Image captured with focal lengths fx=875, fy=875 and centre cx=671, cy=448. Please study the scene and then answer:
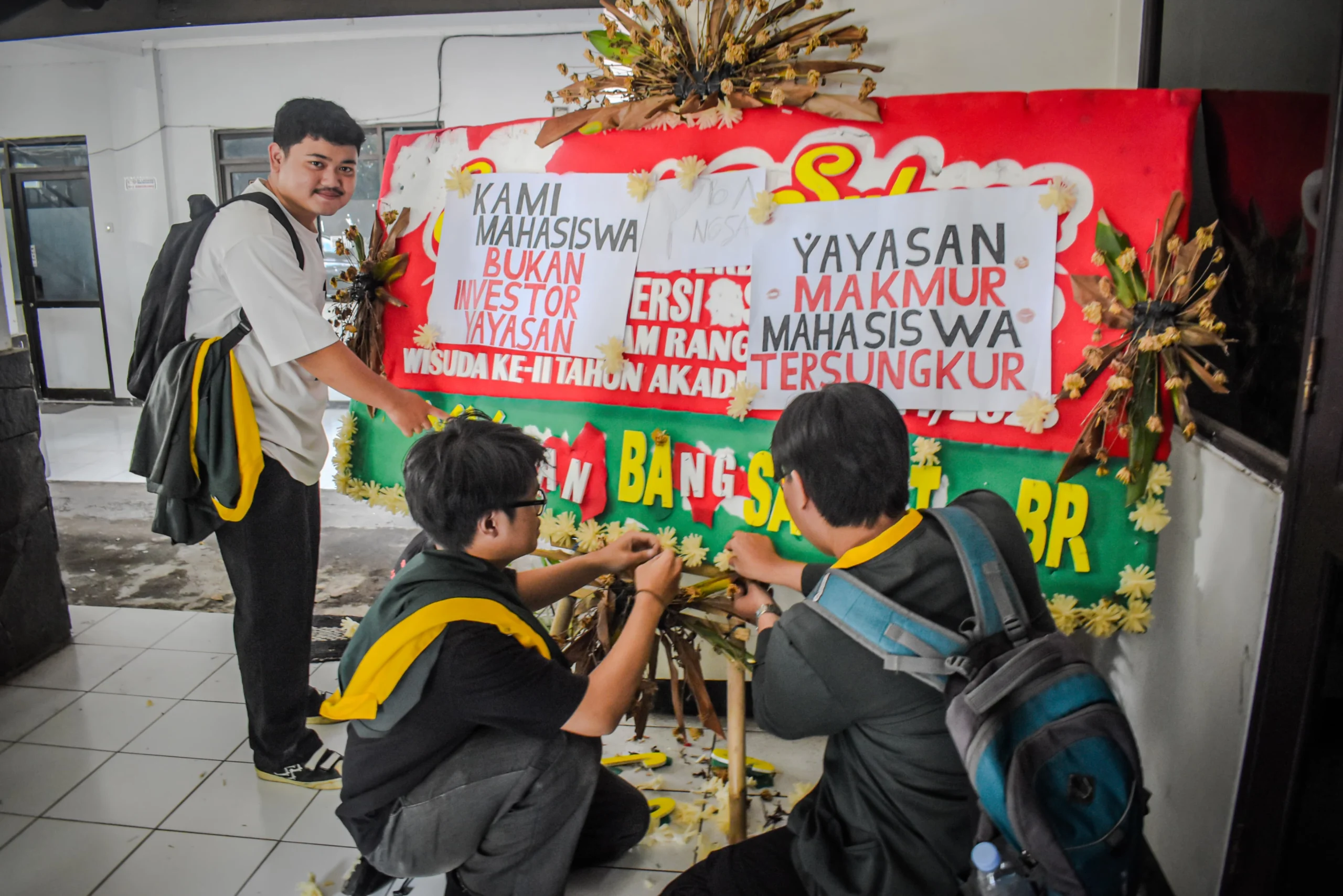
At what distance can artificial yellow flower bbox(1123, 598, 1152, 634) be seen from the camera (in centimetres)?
174

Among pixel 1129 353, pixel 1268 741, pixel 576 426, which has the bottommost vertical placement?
pixel 1268 741

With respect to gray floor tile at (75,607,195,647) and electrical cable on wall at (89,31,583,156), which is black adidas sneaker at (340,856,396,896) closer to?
gray floor tile at (75,607,195,647)

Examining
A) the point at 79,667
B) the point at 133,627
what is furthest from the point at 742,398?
the point at 133,627

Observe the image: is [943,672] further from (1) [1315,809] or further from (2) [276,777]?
(2) [276,777]

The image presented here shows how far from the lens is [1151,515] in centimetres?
172

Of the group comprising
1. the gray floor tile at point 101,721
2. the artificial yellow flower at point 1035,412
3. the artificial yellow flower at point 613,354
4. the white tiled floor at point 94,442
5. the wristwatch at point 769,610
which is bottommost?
the gray floor tile at point 101,721

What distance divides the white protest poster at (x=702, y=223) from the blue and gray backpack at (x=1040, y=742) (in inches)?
41.5

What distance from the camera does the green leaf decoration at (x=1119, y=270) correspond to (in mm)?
1677

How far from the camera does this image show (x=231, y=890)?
2.00 m

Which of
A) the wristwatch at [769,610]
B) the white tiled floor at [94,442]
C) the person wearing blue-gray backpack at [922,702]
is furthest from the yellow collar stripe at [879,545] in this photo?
the white tiled floor at [94,442]

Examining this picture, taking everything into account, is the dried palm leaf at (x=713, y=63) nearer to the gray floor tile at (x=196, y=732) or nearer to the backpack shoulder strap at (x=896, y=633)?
the backpack shoulder strap at (x=896, y=633)

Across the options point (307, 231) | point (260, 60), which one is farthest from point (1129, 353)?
point (260, 60)

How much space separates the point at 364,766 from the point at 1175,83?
2.27 m

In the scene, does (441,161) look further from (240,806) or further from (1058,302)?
(240,806)
